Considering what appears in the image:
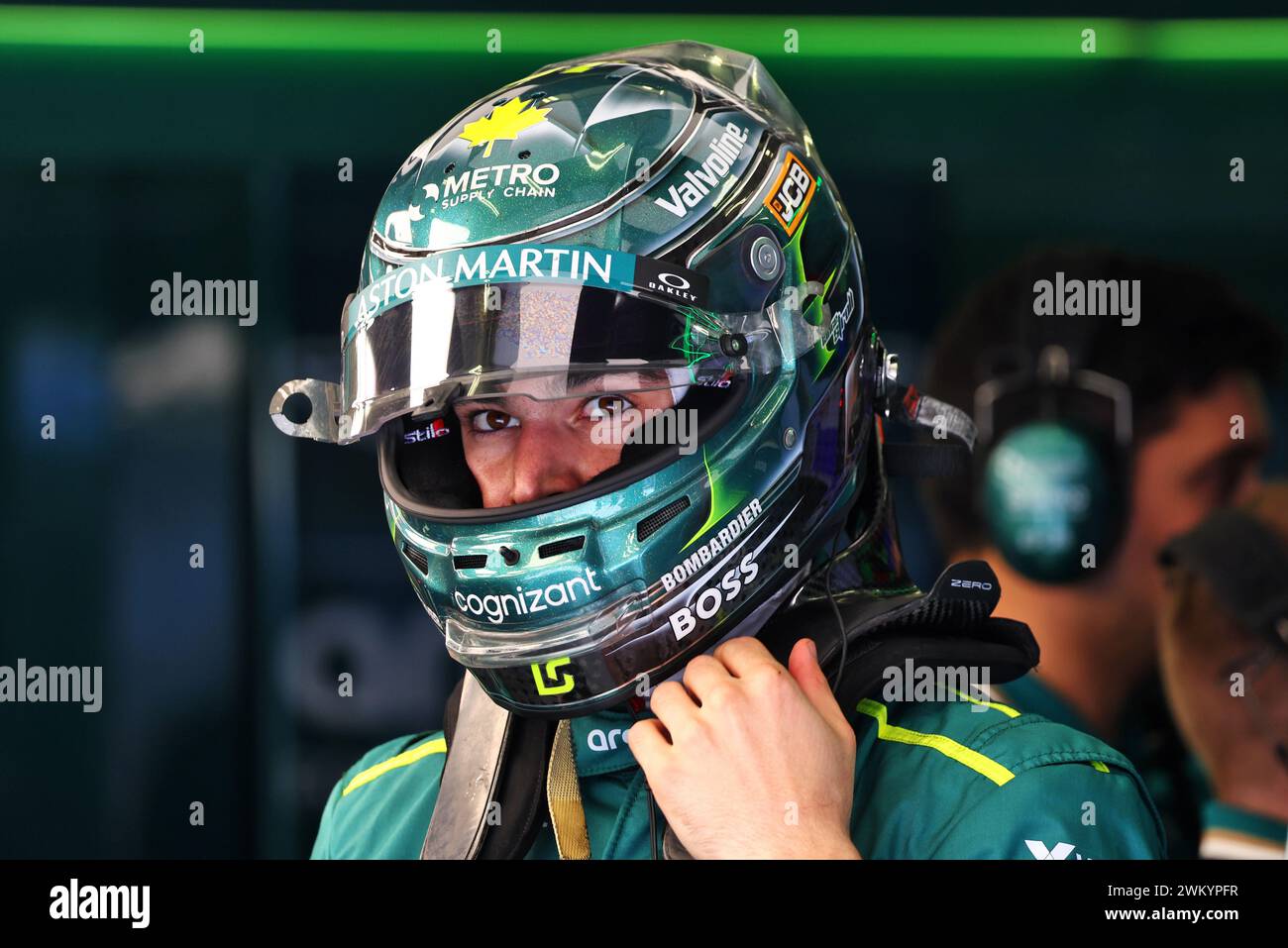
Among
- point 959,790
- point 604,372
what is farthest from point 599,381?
point 959,790

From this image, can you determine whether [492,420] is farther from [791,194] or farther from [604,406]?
[791,194]

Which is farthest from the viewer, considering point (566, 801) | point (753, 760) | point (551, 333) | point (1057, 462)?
point (1057, 462)

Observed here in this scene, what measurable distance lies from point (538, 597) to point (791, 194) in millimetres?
482

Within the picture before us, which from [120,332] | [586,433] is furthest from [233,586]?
[586,433]

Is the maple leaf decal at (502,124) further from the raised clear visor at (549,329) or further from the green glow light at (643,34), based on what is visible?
the green glow light at (643,34)

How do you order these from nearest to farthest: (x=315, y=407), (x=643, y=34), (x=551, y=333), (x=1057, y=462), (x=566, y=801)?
(x=551, y=333) < (x=566, y=801) < (x=315, y=407) < (x=1057, y=462) < (x=643, y=34)

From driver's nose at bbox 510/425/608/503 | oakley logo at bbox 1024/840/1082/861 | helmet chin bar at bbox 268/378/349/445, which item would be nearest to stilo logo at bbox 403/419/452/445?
helmet chin bar at bbox 268/378/349/445

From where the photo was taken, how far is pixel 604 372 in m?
1.30

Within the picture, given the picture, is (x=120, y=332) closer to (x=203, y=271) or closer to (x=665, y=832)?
(x=203, y=271)

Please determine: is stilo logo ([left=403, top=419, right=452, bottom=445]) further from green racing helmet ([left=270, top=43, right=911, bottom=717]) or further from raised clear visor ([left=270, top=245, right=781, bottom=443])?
raised clear visor ([left=270, top=245, right=781, bottom=443])

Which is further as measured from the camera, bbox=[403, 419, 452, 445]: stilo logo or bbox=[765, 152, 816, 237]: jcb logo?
bbox=[403, 419, 452, 445]: stilo logo

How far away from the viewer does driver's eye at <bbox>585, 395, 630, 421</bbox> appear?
1353 millimetres

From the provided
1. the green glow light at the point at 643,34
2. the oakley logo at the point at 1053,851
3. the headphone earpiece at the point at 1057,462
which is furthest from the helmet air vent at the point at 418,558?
the green glow light at the point at 643,34

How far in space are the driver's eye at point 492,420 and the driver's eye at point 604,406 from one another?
10 centimetres
